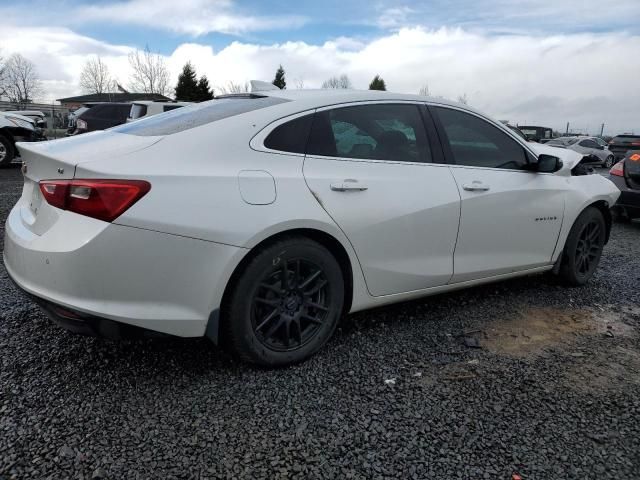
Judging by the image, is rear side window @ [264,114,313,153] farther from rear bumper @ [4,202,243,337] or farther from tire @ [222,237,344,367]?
Result: rear bumper @ [4,202,243,337]

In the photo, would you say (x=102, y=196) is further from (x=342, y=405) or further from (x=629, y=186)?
(x=629, y=186)

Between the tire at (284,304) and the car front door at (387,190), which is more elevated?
the car front door at (387,190)

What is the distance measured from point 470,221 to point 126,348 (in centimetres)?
223

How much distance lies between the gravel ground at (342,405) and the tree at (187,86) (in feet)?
139

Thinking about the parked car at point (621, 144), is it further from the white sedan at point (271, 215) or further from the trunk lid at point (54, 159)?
the trunk lid at point (54, 159)

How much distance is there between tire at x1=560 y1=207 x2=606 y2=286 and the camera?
13.5 ft

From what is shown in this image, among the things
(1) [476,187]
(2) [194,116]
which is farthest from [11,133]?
(1) [476,187]

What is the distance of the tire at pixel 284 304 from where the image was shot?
2.46 metres

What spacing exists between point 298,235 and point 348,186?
1.33 ft

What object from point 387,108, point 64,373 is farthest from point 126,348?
point 387,108

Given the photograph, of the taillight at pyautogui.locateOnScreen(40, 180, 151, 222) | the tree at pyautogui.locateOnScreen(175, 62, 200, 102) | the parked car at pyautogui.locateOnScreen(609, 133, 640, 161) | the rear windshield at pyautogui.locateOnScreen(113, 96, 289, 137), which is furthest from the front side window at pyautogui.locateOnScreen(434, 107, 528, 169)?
the tree at pyautogui.locateOnScreen(175, 62, 200, 102)

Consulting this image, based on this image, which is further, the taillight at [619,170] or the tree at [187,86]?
the tree at [187,86]

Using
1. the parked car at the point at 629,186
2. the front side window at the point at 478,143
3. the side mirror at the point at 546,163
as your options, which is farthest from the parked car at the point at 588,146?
the front side window at the point at 478,143

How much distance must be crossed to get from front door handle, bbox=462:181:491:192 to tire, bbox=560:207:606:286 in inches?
48.4
